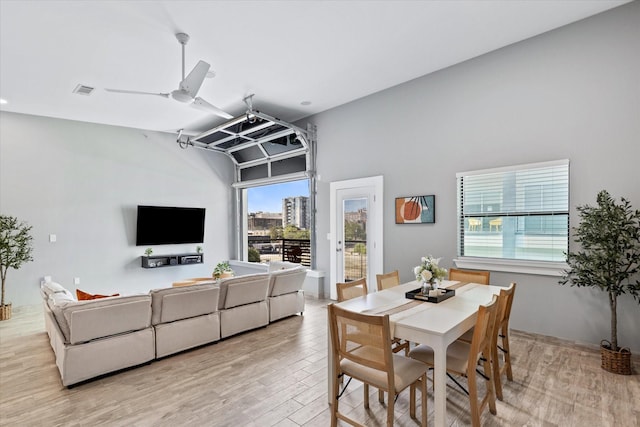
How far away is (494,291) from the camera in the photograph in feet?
9.97

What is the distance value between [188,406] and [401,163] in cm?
422

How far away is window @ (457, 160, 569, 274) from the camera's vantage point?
371 cm

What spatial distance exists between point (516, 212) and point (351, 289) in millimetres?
2587

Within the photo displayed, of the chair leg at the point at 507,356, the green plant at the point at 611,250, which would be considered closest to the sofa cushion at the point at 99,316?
the chair leg at the point at 507,356

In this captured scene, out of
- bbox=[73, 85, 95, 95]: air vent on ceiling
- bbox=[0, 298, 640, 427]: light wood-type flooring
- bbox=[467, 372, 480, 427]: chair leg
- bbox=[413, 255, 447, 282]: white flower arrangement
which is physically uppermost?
bbox=[73, 85, 95, 95]: air vent on ceiling

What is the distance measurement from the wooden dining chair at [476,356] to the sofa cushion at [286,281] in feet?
7.98

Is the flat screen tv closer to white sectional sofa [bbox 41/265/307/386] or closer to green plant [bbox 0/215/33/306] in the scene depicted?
green plant [bbox 0/215/33/306]

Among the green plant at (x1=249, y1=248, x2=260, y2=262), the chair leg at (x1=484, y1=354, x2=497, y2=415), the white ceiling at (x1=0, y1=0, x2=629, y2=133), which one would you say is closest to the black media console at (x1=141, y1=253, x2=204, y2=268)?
the green plant at (x1=249, y1=248, x2=260, y2=262)

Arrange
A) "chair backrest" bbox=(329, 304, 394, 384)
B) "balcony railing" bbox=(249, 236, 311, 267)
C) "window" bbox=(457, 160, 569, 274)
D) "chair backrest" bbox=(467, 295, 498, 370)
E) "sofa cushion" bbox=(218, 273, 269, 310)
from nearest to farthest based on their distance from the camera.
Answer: "chair backrest" bbox=(329, 304, 394, 384) < "chair backrest" bbox=(467, 295, 498, 370) < "window" bbox=(457, 160, 569, 274) < "sofa cushion" bbox=(218, 273, 269, 310) < "balcony railing" bbox=(249, 236, 311, 267)

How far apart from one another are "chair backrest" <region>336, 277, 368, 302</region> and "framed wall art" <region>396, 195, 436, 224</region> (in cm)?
226

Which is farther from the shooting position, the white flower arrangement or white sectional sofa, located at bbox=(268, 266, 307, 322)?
white sectional sofa, located at bbox=(268, 266, 307, 322)

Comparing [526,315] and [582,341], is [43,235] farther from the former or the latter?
[582,341]

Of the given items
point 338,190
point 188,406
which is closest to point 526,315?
point 338,190

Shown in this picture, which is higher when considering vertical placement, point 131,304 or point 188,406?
point 131,304
